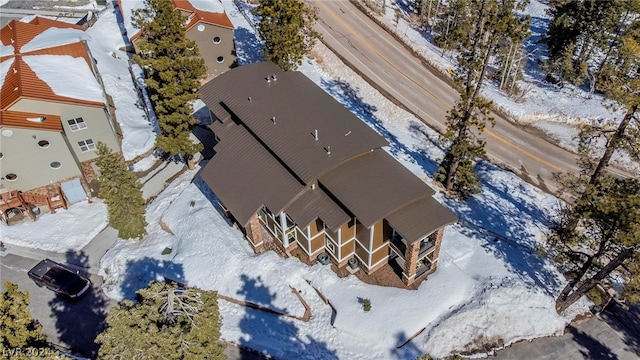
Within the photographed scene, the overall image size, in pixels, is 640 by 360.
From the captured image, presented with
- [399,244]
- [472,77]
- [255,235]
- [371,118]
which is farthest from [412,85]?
[255,235]

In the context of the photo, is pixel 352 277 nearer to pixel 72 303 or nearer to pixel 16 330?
pixel 72 303

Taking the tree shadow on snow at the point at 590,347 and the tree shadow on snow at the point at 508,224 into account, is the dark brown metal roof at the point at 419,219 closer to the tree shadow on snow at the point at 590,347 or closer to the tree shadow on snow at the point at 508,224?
the tree shadow on snow at the point at 508,224

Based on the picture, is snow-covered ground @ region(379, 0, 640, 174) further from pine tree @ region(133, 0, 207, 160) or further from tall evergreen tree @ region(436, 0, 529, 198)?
pine tree @ region(133, 0, 207, 160)

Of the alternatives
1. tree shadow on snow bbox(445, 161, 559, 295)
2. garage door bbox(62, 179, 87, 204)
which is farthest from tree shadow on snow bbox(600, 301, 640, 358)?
garage door bbox(62, 179, 87, 204)

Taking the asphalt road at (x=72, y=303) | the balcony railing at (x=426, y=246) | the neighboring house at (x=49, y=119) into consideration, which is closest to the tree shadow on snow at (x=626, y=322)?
the balcony railing at (x=426, y=246)

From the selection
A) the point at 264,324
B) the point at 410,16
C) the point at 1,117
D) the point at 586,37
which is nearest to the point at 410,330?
the point at 264,324

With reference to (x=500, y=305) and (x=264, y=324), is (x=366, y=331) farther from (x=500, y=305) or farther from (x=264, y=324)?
(x=500, y=305)
